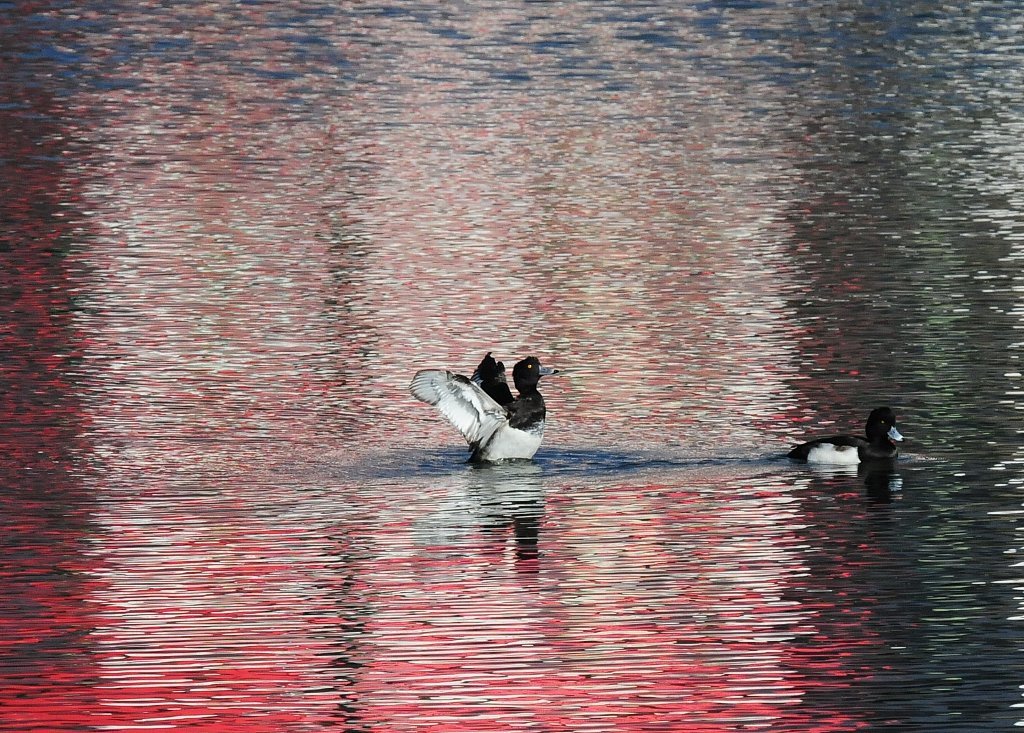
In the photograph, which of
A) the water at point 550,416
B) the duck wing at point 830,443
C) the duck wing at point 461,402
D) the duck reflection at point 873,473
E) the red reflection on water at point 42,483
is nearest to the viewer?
the red reflection on water at point 42,483

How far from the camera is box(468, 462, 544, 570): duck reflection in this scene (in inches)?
600

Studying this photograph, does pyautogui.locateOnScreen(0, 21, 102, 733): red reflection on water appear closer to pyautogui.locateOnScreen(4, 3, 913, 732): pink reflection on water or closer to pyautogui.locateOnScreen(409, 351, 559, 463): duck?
pyautogui.locateOnScreen(4, 3, 913, 732): pink reflection on water

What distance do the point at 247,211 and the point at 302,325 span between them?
25.5 feet

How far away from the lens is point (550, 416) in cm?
1953

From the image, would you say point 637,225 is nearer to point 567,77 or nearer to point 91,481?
point 91,481

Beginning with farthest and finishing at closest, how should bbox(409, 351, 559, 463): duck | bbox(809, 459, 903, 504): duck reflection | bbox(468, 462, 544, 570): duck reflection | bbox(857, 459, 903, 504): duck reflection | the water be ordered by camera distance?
bbox(409, 351, 559, 463): duck, bbox(809, 459, 903, 504): duck reflection, bbox(857, 459, 903, 504): duck reflection, bbox(468, 462, 544, 570): duck reflection, the water

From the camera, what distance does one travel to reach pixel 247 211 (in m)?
31.1

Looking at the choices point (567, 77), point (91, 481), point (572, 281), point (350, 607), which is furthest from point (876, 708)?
point (567, 77)

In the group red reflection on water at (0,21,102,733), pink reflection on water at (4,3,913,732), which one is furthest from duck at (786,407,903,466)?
red reflection on water at (0,21,102,733)

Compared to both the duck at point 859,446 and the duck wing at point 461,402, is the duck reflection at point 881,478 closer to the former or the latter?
the duck at point 859,446

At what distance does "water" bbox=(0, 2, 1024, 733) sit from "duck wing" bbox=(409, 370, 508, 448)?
30cm

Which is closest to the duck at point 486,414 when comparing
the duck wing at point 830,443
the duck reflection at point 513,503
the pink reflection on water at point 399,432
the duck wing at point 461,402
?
the duck wing at point 461,402

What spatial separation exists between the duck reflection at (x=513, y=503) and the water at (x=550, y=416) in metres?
0.05

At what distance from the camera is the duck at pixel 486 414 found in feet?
58.6
